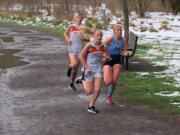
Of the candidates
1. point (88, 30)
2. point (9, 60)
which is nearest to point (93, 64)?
point (88, 30)

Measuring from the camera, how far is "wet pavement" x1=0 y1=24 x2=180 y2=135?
22.4 ft

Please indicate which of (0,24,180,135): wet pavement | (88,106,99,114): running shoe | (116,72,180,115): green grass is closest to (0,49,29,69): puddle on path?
(0,24,180,135): wet pavement

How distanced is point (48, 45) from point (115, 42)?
11.9m

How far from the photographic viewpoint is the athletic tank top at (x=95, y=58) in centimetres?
798

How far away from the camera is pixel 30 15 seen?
44375 millimetres

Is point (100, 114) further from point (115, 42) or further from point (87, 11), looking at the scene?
point (87, 11)

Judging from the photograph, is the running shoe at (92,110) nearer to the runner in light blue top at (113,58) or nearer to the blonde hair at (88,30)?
the runner in light blue top at (113,58)

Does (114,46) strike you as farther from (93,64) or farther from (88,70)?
(88,70)

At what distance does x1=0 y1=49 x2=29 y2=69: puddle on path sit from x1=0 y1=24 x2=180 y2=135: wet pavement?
47.2 inches

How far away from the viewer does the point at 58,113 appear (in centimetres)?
795

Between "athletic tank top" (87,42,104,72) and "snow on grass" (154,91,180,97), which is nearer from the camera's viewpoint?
"athletic tank top" (87,42,104,72)

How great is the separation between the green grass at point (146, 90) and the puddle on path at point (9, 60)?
3920 millimetres

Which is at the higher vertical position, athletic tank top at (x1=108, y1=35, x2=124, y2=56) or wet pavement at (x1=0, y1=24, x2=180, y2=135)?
athletic tank top at (x1=108, y1=35, x2=124, y2=56)

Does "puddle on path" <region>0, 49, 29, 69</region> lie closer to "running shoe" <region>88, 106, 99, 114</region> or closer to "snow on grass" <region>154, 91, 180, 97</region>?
"snow on grass" <region>154, 91, 180, 97</region>
